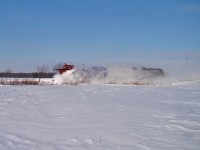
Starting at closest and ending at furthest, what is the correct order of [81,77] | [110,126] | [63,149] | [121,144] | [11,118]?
Answer: [63,149] < [121,144] < [110,126] < [11,118] < [81,77]

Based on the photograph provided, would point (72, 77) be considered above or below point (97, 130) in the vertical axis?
above

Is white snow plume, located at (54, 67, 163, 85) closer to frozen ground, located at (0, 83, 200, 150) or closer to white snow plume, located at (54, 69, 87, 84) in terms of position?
white snow plume, located at (54, 69, 87, 84)

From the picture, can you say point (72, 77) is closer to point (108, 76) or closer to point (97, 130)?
point (108, 76)

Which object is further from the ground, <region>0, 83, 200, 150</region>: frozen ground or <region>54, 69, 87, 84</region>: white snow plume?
<region>54, 69, 87, 84</region>: white snow plume

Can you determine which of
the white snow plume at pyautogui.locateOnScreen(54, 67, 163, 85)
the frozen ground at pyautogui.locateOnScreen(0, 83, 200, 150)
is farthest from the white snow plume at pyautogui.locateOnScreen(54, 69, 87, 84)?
the frozen ground at pyautogui.locateOnScreen(0, 83, 200, 150)

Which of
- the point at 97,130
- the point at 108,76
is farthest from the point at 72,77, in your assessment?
the point at 97,130

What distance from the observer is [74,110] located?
9.48 meters

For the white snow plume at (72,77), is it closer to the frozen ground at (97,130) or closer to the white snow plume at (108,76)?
the white snow plume at (108,76)

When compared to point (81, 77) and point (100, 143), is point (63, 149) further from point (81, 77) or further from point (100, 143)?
point (81, 77)

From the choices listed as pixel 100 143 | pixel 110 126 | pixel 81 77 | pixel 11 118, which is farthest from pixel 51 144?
pixel 81 77

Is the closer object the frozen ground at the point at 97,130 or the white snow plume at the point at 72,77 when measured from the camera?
the frozen ground at the point at 97,130

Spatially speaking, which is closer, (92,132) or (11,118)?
(92,132)

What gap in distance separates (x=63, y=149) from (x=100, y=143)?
0.80 metres

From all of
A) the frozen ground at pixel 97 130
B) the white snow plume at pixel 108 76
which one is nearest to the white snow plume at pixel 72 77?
the white snow plume at pixel 108 76
